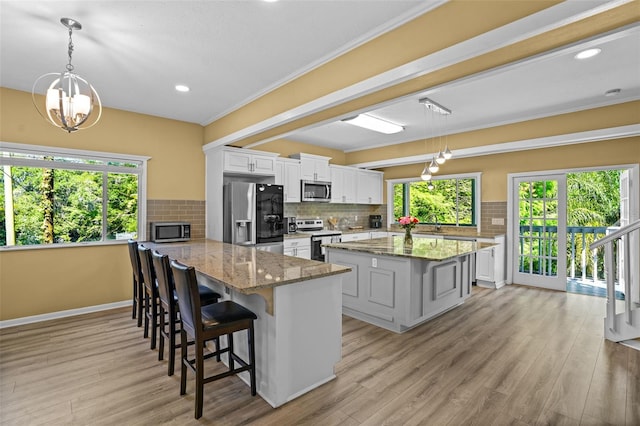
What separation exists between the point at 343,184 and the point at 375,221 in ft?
4.76

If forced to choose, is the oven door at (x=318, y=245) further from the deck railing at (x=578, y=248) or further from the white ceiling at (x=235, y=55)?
the deck railing at (x=578, y=248)

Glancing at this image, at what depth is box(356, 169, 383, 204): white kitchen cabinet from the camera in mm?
6867

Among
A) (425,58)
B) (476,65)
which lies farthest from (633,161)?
(425,58)

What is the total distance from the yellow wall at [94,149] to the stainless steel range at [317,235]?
198 centimetres

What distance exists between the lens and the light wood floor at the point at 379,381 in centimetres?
196

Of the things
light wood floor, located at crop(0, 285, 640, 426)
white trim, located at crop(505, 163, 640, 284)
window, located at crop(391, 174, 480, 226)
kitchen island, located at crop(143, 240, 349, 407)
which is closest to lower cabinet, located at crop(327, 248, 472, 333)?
light wood floor, located at crop(0, 285, 640, 426)

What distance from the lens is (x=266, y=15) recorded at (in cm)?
215

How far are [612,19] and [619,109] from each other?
10.5 feet

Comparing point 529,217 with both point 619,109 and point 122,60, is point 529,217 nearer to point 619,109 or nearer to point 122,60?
point 619,109

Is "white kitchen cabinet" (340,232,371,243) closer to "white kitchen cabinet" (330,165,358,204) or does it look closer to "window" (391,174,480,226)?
"white kitchen cabinet" (330,165,358,204)

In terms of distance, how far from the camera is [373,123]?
4.54 meters

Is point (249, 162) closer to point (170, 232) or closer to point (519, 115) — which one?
point (170, 232)

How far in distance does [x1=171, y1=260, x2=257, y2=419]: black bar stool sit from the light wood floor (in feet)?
0.77

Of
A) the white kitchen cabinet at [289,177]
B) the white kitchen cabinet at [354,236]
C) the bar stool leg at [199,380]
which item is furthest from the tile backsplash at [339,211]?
the bar stool leg at [199,380]
